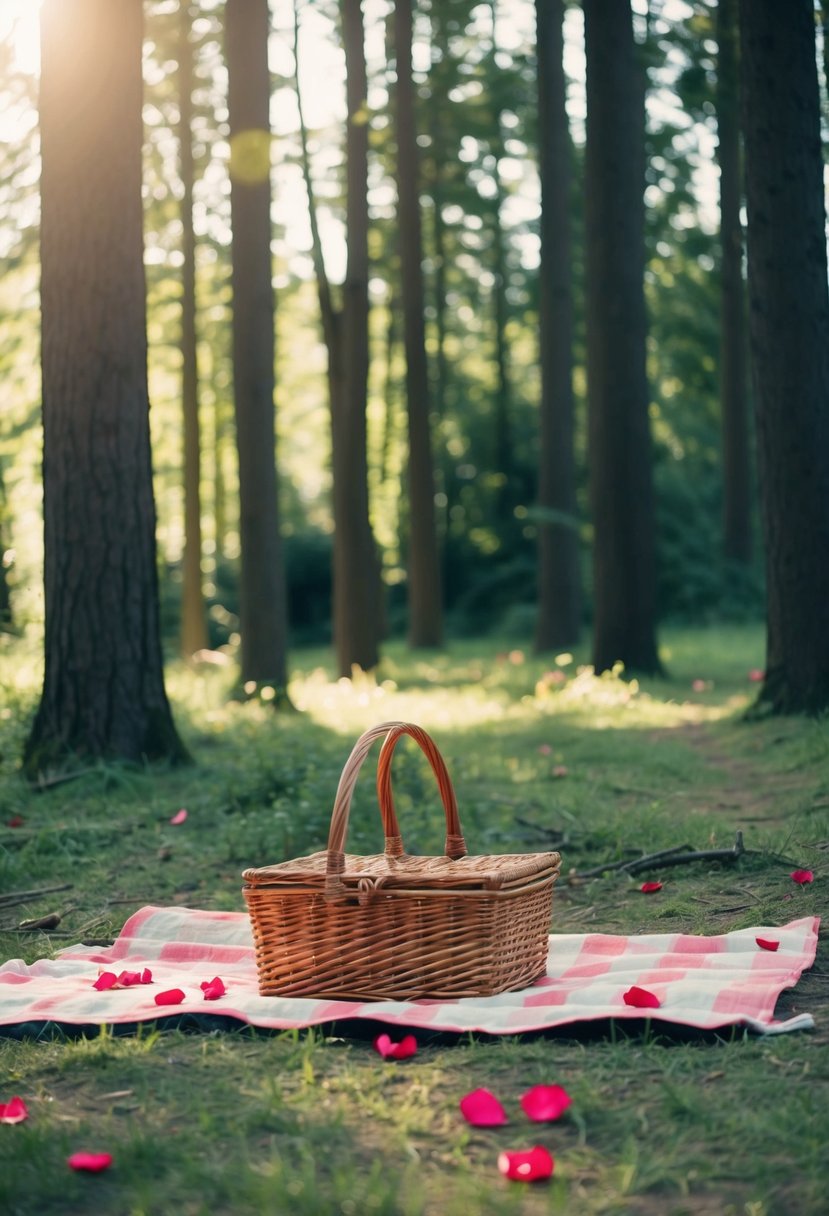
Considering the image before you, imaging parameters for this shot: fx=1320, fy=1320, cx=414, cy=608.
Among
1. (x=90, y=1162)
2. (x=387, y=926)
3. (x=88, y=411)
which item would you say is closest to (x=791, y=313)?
(x=88, y=411)

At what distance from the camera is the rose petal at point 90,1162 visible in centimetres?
257

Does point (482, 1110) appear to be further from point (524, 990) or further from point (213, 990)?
point (213, 990)

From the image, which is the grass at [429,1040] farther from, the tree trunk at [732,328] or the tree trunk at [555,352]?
the tree trunk at [732,328]

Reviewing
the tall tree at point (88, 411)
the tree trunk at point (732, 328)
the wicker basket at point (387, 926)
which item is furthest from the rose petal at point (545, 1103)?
the tree trunk at point (732, 328)

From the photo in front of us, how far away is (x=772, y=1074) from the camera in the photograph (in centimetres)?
302

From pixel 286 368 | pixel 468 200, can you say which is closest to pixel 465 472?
pixel 468 200

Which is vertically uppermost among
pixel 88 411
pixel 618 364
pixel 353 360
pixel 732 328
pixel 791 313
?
pixel 732 328

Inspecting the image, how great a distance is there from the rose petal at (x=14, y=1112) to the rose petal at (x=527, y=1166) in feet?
3.53

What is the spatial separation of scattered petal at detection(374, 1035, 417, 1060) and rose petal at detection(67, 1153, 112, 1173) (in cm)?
84

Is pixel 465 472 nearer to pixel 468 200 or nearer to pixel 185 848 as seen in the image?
pixel 468 200

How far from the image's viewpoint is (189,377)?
17.2m

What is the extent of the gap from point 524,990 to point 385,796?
78 centimetres

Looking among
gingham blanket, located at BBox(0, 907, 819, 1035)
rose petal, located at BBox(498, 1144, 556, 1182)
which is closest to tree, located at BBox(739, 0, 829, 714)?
gingham blanket, located at BBox(0, 907, 819, 1035)

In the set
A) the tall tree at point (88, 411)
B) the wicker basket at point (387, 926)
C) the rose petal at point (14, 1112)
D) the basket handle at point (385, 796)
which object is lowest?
the rose petal at point (14, 1112)
